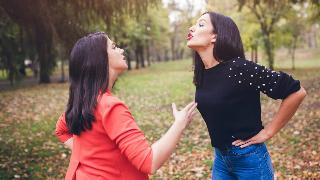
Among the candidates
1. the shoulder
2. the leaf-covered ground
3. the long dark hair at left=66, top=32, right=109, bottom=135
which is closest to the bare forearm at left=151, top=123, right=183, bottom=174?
the shoulder

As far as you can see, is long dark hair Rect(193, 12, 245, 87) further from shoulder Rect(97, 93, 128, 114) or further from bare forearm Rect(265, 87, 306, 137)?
shoulder Rect(97, 93, 128, 114)

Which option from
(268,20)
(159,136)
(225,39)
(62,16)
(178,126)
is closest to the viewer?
(178,126)

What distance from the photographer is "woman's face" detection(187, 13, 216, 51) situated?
11.5ft

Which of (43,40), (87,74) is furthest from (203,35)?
(43,40)

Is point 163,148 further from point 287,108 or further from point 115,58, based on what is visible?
point 287,108

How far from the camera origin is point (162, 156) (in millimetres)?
2518

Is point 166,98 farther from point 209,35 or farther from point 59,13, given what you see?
point 209,35

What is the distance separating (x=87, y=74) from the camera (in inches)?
109

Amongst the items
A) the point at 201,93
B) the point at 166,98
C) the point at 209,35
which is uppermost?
the point at 209,35

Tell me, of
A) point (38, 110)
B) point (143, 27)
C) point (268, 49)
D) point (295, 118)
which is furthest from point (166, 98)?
point (143, 27)

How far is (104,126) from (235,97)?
1137mm

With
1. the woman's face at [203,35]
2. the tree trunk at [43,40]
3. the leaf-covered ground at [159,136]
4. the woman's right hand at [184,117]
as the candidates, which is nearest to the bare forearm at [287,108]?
the woman's face at [203,35]

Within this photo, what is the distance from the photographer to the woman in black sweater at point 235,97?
3.24 metres

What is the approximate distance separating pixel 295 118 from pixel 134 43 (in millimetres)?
40381
